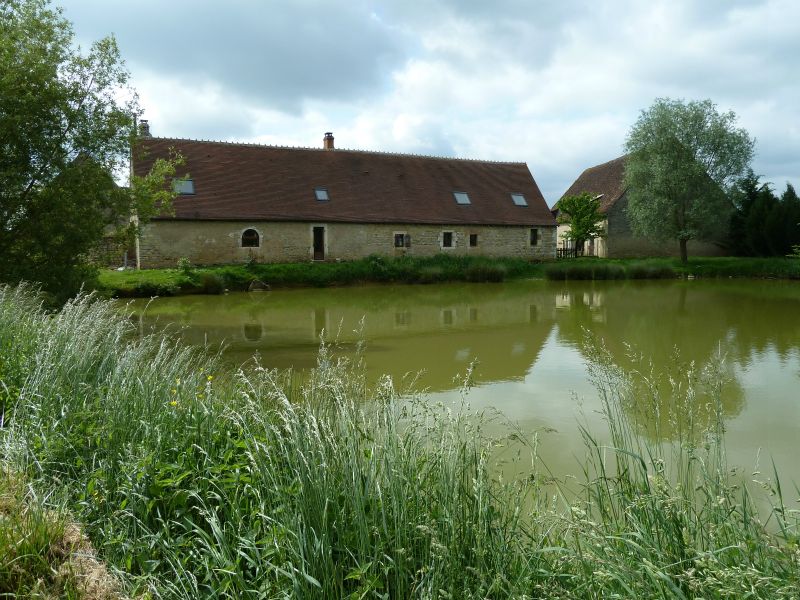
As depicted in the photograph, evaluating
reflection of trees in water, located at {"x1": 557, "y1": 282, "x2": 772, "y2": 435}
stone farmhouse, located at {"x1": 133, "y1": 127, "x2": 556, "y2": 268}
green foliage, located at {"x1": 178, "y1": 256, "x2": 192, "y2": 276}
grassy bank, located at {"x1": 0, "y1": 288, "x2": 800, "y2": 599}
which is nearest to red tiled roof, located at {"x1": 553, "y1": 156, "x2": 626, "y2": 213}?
stone farmhouse, located at {"x1": 133, "y1": 127, "x2": 556, "y2": 268}

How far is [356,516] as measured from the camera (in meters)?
2.70

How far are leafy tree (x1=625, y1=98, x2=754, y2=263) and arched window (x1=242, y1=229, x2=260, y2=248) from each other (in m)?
19.7

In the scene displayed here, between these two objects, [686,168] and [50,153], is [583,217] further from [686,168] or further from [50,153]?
Result: [50,153]

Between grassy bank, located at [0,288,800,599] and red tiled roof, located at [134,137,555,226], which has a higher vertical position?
red tiled roof, located at [134,137,555,226]

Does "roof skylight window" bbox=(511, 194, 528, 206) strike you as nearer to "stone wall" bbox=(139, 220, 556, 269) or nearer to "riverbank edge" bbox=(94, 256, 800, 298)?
"stone wall" bbox=(139, 220, 556, 269)

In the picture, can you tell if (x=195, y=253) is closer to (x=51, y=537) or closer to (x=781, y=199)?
(x=51, y=537)

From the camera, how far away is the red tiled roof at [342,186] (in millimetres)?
26672

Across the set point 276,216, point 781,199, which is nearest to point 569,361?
point 276,216

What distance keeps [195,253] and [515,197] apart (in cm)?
1746

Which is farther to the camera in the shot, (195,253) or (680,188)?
(680,188)

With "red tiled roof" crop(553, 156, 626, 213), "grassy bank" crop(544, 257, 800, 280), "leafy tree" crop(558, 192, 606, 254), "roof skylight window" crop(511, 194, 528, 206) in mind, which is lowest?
"grassy bank" crop(544, 257, 800, 280)

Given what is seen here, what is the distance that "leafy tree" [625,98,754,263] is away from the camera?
3077cm

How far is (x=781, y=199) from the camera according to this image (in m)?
33.4

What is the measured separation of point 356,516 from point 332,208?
1031 inches
